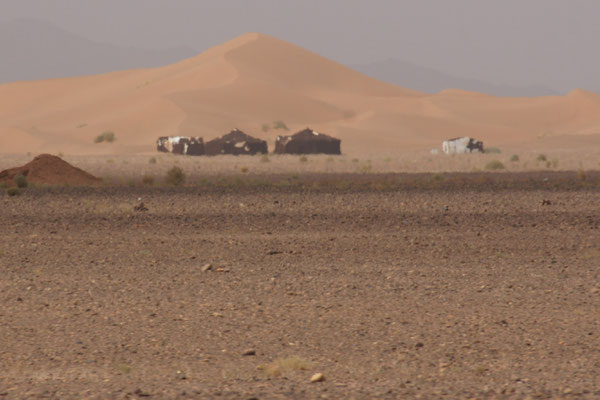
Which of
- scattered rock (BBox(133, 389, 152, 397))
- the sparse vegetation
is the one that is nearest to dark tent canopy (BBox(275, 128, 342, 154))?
the sparse vegetation

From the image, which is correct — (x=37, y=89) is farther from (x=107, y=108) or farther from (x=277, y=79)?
(x=277, y=79)

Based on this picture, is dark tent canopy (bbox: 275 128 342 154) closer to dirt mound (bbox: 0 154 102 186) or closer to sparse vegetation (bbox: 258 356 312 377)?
dirt mound (bbox: 0 154 102 186)

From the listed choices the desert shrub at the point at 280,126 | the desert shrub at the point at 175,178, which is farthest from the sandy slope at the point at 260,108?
the desert shrub at the point at 175,178

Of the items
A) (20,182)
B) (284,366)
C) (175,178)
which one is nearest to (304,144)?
(175,178)

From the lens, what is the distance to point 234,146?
71.3 metres

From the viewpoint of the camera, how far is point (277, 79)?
13738 centimetres

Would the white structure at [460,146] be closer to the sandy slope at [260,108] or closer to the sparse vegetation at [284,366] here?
the sandy slope at [260,108]

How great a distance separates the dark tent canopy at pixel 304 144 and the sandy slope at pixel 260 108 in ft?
62.6

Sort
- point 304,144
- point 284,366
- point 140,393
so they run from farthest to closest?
point 304,144 → point 284,366 → point 140,393

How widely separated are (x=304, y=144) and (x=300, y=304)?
62.5 metres

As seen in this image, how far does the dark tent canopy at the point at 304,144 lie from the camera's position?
7212 cm

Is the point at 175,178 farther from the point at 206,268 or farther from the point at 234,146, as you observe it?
the point at 234,146

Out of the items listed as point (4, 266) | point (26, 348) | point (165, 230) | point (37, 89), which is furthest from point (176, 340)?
point (37, 89)

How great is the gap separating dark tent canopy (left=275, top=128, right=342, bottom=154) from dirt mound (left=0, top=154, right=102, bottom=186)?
127 feet
